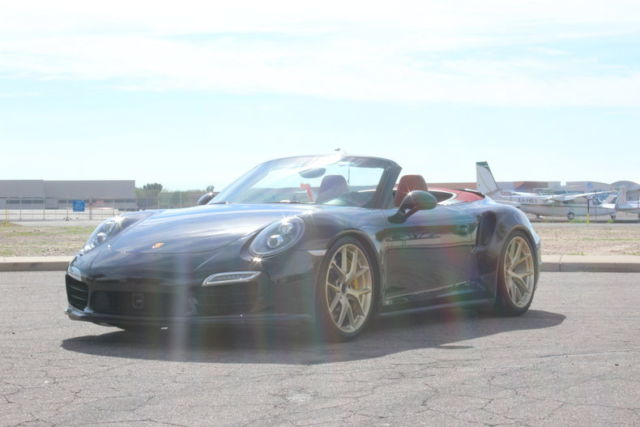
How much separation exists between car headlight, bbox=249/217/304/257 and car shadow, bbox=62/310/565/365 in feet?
1.63

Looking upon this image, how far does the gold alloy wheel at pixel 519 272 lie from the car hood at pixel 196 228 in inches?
90.9

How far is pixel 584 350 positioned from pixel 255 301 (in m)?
2.13

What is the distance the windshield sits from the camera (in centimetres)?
777

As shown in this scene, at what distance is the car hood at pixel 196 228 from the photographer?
6.68 metres

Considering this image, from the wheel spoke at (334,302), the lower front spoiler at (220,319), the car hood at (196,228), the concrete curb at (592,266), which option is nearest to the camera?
the lower front spoiler at (220,319)

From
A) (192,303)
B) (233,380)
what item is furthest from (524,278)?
(233,380)

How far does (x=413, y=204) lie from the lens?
7.64 meters

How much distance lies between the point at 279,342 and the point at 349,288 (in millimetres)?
611

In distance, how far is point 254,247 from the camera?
6578 mm

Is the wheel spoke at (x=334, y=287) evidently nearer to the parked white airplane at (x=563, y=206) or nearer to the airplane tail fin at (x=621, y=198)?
the parked white airplane at (x=563, y=206)

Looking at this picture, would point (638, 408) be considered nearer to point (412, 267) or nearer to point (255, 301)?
point (255, 301)

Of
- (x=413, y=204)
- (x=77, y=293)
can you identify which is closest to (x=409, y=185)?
(x=413, y=204)

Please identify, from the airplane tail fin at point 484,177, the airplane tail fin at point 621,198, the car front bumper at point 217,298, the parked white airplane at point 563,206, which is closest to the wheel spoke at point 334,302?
the car front bumper at point 217,298

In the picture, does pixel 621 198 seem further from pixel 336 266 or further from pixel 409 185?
pixel 336 266
